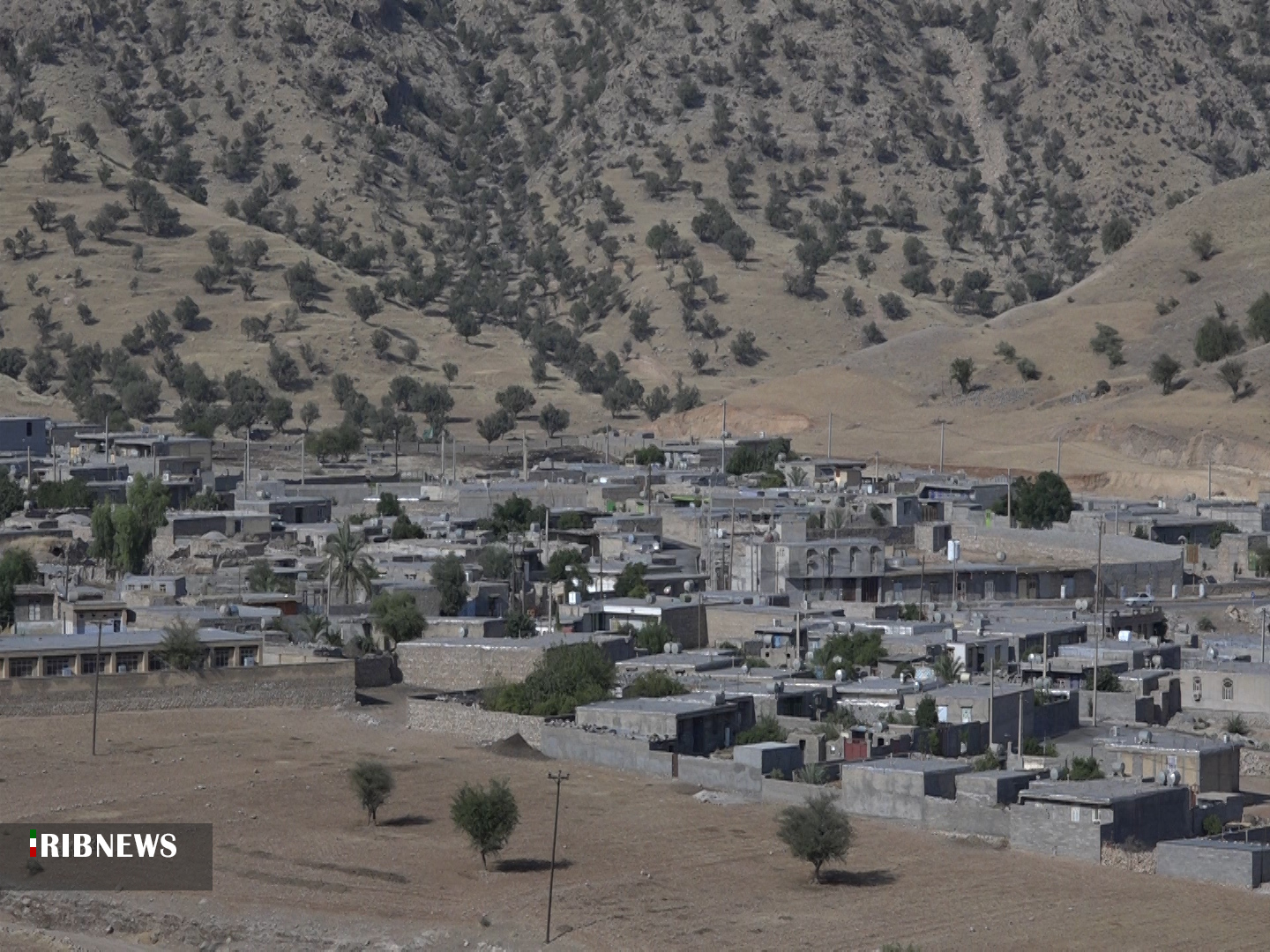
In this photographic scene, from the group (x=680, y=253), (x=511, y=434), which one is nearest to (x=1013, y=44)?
(x=680, y=253)

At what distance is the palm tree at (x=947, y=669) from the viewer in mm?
48656

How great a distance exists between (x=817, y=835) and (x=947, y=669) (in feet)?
43.3

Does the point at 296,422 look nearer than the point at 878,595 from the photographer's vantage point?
No

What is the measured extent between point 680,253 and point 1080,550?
2974 inches

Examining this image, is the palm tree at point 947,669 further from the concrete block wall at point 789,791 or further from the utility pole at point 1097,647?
the concrete block wall at point 789,791

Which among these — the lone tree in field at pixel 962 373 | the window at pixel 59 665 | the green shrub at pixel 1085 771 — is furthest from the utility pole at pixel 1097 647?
the lone tree in field at pixel 962 373

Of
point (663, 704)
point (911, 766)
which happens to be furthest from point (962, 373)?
point (911, 766)

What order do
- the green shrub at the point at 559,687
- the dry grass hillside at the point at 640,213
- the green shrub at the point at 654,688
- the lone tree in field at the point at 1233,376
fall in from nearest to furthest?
the green shrub at the point at 559,687
the green shrub at the point at 654,688
the lone tree in field at the point at 1233,376
the dry grass hillside at the point at 640,213

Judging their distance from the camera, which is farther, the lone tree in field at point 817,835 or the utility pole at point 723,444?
the utility pole at point 723,444

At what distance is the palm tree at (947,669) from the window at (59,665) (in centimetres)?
1567

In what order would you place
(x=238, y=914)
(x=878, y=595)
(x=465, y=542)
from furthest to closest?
(x=465, y=542)
(x=878, y=595)
(x=238, y=914)

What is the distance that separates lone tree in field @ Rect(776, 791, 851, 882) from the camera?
36.2m

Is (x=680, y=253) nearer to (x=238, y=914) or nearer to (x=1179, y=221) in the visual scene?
(x=1179, y=221)

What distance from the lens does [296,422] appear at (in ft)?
384
